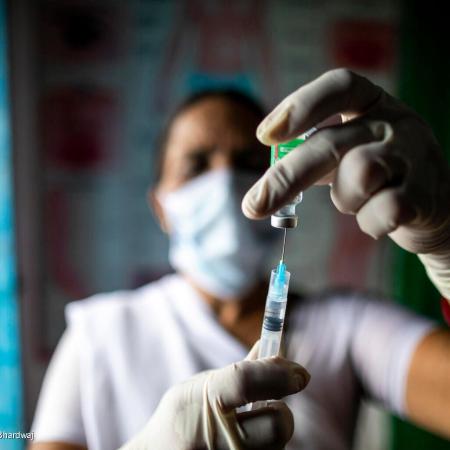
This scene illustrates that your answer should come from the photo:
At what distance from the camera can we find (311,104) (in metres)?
0.51

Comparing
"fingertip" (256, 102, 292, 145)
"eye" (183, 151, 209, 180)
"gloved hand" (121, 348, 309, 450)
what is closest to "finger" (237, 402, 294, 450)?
"gloved hand" (121, 348, 309, 450)

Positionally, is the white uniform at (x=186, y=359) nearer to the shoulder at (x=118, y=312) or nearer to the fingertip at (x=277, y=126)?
the shoulder at (x=118, y=312)

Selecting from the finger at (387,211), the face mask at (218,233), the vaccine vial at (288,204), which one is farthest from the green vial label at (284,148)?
the face mask at (218,233)

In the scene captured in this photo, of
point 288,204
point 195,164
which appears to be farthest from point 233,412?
point 195,164

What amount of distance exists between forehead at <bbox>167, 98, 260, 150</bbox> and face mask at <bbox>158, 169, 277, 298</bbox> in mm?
85

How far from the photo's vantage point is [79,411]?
0.85m

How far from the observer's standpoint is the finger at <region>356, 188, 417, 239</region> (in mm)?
509

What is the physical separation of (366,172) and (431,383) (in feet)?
1.78

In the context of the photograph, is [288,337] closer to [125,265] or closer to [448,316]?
[448,316]

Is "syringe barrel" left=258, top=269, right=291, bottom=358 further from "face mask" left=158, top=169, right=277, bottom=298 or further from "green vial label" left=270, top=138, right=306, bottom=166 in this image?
"face mask" left=158, top=169, right=277, bottom=298

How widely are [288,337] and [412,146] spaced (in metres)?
0.59

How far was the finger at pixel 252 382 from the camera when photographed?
522 mm

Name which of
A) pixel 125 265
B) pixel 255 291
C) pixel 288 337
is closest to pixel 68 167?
pixel 125 265

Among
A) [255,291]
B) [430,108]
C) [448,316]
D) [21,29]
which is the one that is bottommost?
[255,291]
